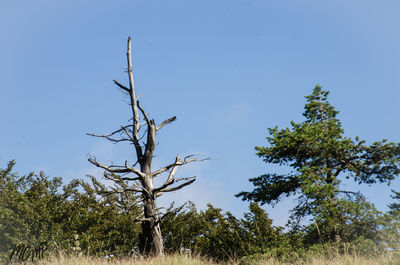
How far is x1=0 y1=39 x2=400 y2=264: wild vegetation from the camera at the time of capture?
42.2 feet

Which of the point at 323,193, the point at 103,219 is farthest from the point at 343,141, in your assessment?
the point at 103,219

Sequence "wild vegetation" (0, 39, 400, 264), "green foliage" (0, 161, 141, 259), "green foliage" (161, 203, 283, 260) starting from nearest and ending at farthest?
"wild vegetation" (0, 39, 400, 264) → "green foliage" (161, 203, 283, 260) → "green foliage" (0, 161, 141, 259)

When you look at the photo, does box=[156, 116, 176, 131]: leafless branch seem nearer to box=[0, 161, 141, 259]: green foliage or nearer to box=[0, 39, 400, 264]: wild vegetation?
box=[0, 39, 400, 264]: wild vegetation

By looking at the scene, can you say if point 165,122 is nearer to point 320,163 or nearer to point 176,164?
point 176,164

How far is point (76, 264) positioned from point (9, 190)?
70.7 feet

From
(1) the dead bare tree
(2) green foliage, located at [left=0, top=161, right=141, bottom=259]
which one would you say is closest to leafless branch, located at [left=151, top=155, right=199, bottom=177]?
(1) the dead bare tree

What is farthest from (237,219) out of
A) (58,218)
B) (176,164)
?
(58,218)

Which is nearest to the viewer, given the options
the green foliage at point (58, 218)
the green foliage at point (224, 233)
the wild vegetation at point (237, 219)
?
the wild vegetation at point (237, 219)

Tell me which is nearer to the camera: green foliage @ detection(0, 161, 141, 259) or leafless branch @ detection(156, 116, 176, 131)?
leafless branch @ detection(156, 116, 176, 131)

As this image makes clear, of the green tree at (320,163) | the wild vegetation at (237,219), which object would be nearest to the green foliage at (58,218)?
the wild vegetation at (237,219)

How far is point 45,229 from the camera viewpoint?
26.3 m

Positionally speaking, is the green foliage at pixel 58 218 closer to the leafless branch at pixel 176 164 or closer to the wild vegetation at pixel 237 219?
the wild vegetation at pixel 237 219

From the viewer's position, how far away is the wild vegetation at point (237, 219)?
42.2 feet

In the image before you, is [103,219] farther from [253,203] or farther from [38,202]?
[253,203]
